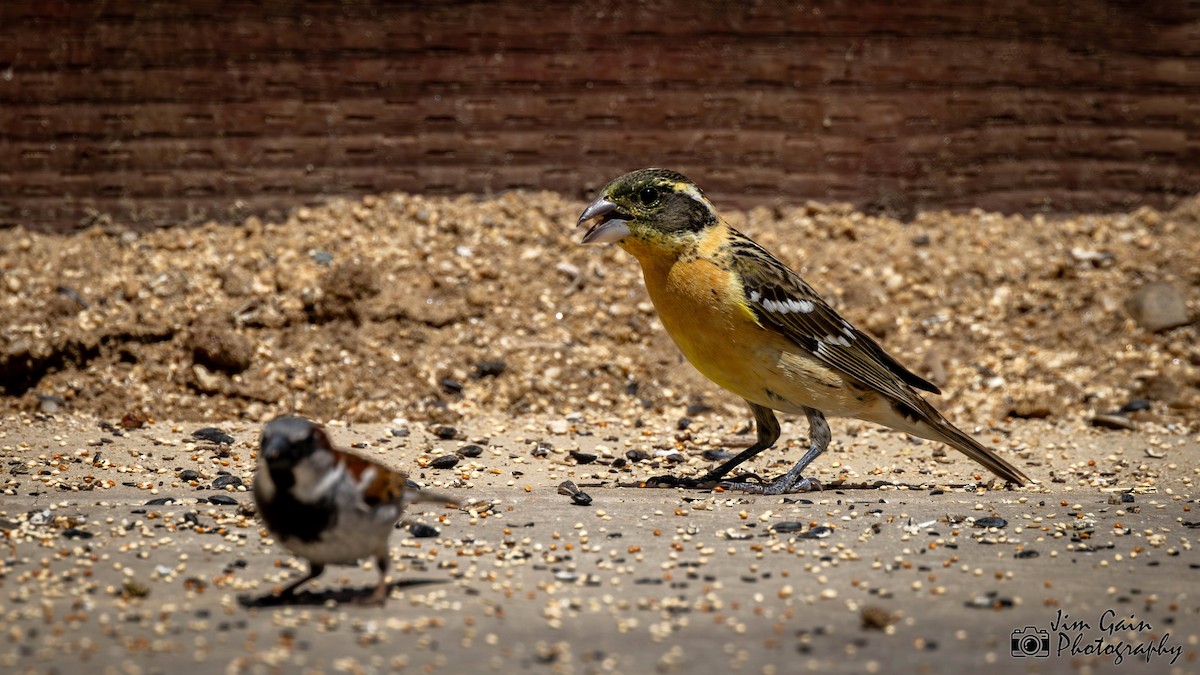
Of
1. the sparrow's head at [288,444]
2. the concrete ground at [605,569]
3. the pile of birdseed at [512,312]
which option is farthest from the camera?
the pile of birdseed at [512,312]

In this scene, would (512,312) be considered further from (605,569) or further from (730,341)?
(605,569)

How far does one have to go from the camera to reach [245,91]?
27.4ft

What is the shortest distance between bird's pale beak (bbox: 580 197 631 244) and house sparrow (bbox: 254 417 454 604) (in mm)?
2229

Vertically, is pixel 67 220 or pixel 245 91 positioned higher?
pixel 245 91

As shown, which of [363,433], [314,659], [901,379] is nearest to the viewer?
[314,659]

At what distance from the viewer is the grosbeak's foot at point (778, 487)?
609 cm

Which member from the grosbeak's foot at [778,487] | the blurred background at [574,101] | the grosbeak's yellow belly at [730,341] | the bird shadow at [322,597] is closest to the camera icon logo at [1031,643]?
the bird shadow at [322,597]

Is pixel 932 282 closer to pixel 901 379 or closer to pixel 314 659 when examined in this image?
pixel 901 379

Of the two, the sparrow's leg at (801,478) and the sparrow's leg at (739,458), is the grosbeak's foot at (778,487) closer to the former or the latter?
the sparrow's leg at (801,478)

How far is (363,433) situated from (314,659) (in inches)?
138

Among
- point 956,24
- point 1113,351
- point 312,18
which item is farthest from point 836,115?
point 312,18

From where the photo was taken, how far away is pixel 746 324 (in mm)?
6035

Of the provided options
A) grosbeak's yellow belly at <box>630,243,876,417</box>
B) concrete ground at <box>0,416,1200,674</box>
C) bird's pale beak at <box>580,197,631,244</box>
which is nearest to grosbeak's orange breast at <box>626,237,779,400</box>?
grosbeak's yellow belly at <box>630,243,876,417</box>

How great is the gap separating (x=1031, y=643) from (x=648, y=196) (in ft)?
9.94
